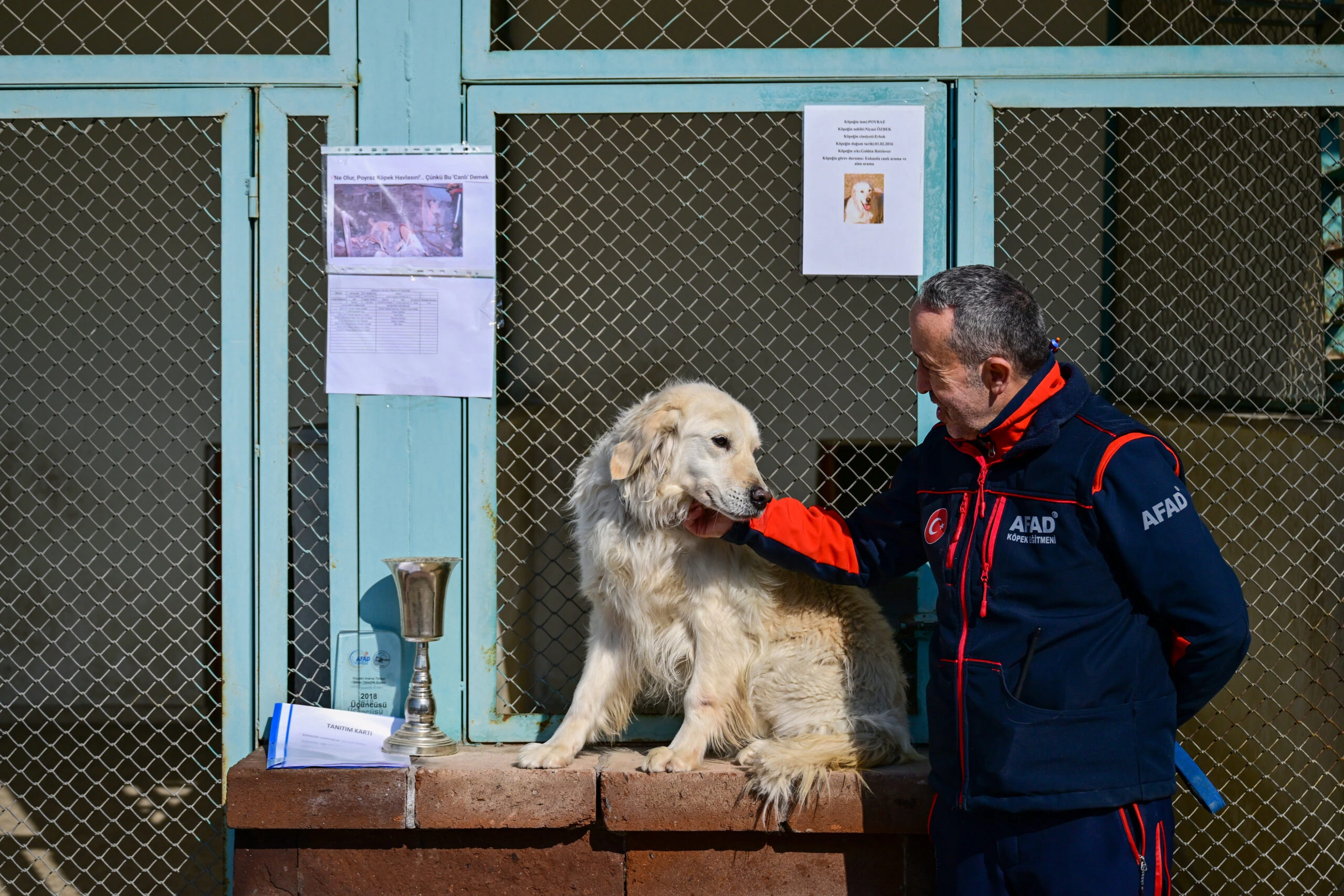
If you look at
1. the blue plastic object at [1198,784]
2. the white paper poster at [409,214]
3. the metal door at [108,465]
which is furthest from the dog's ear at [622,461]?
the metal door at [108,465]

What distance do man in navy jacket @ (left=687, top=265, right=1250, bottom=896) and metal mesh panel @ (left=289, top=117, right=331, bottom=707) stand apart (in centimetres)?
196

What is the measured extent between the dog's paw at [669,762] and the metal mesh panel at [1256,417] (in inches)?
75.4

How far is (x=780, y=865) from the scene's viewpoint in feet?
9.59

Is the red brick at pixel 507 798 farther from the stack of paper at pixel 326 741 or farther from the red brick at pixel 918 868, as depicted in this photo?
the red brick at pixel 918 868

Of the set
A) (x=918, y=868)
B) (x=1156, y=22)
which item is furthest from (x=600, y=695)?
(x=1156, y=22)

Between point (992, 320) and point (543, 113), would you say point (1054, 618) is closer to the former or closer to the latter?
point (992, 320)

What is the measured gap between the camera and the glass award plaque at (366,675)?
127 inches

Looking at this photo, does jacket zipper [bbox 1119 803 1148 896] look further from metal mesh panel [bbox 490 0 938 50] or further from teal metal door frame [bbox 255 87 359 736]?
metal mesh panel [bbox 490 0 938 50]

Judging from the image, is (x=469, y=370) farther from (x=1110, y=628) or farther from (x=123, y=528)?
(x=123, y=528)

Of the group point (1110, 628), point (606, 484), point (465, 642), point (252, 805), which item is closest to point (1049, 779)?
point (1110, 628)

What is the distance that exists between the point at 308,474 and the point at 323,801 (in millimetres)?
1358

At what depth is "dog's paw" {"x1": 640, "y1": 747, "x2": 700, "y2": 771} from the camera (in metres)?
2.88

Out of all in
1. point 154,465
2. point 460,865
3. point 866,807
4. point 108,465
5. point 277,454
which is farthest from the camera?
point 108,465

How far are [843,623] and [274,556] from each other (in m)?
1.82
